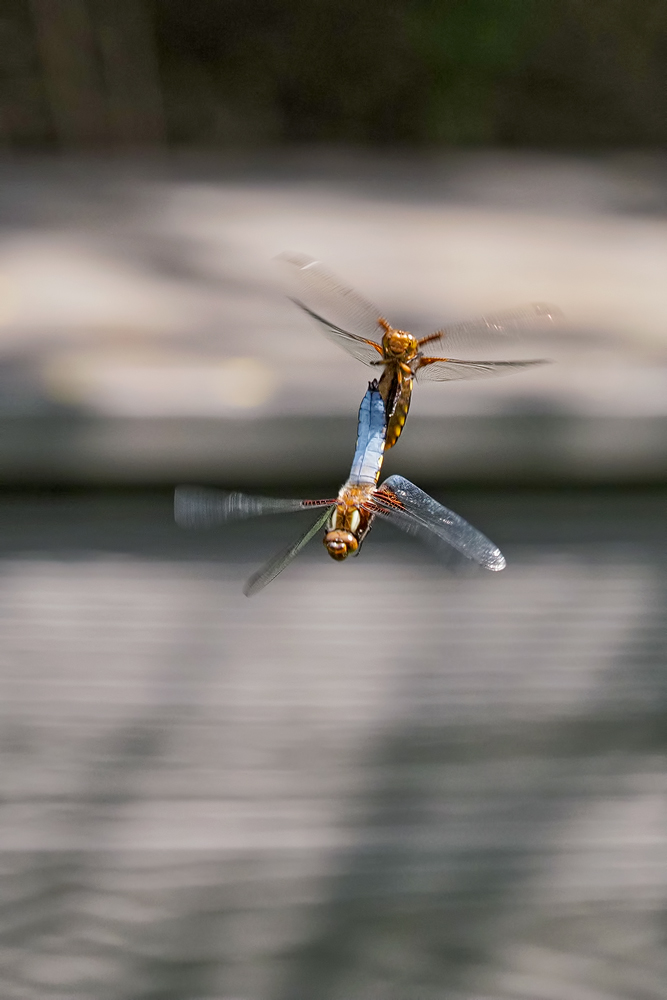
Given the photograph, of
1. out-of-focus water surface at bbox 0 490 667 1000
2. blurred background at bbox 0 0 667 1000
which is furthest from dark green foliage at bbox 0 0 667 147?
out-of-focus water surface at bbox 0 490 667 1000

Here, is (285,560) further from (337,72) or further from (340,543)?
(337,72)

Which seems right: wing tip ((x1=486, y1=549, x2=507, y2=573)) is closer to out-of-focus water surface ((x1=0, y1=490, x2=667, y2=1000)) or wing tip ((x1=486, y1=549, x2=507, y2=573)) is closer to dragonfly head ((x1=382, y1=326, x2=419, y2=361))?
dragonfly head ((x1=382, y1=326, x2=419, y2=361))

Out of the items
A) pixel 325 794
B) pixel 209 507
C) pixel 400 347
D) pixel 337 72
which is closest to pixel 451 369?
pixel 400 347

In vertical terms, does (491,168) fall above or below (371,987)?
above

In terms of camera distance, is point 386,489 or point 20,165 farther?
point 20,165

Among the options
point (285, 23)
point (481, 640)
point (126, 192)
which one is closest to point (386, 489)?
point (481, 640)

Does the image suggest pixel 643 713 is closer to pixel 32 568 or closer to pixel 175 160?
pixel 32 568

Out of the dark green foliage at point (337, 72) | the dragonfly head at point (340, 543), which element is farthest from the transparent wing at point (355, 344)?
the dark green foliage at point (337, 72)
